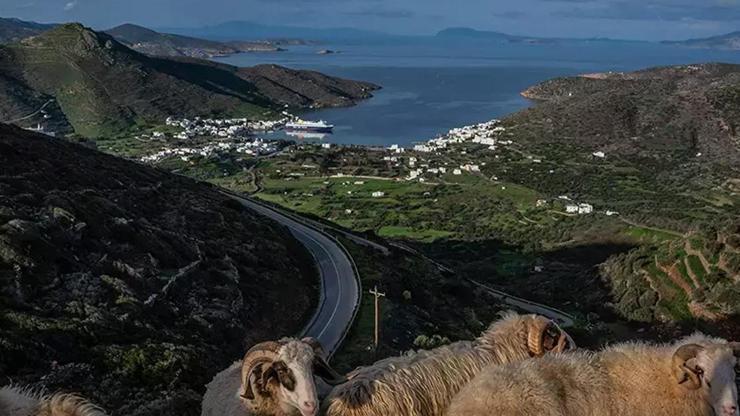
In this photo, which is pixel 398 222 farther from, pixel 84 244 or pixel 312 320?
pixel 84 244

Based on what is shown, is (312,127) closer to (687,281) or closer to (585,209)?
(585,209)

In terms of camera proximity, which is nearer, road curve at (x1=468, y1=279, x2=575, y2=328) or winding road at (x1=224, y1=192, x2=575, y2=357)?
winding road at (x1=224, y1=192, x2=575, y2=357)

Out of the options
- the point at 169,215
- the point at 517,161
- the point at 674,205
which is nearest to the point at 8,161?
the point at 169,215

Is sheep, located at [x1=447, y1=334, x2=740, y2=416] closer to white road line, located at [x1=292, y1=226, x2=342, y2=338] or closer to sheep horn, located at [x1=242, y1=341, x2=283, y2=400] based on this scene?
sheep horn, located at [x1=242, y1=341, x2=283, y2=400]

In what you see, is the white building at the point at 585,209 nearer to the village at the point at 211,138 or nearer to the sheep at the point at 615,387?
the village at the point at 211,138

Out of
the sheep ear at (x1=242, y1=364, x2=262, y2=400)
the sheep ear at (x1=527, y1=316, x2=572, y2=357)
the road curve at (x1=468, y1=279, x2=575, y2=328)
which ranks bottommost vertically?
the road curve at (x1=468, y1=279, x2=575, y2=328)

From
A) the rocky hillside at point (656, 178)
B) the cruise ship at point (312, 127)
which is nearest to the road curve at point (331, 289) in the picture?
the rocky hillside at point (656, 178)

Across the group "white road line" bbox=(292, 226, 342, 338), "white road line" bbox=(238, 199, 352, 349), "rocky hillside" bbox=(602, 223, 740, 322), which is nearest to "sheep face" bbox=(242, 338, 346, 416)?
"white road line" bbox=(238, 199, 352, 349)
